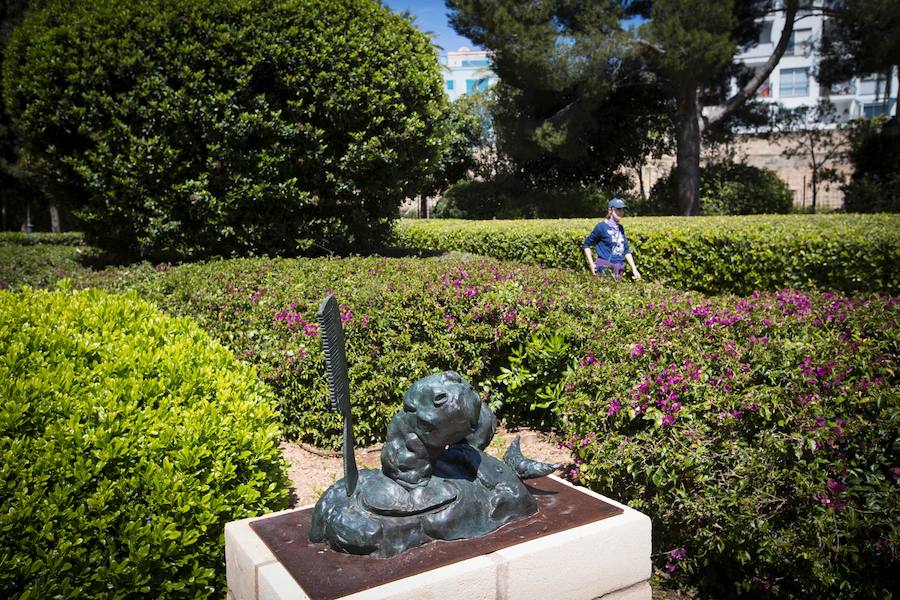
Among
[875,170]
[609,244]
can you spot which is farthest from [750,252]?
[875,170]

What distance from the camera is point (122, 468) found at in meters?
2.55

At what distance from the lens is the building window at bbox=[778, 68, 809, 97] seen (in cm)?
4562

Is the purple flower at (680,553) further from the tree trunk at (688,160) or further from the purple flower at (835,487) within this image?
the tree trunk at (688,160)

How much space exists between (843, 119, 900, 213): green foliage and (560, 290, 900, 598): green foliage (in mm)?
17481

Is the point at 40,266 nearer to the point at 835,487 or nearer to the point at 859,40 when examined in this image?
the point at 835,487

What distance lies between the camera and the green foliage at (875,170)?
1830 cm

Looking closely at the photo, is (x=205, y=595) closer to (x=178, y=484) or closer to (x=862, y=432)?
(x=178, y=484)

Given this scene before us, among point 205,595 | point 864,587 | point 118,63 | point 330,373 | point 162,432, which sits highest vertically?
point 118,63

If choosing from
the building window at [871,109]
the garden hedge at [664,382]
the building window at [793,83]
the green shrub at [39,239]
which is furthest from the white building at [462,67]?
the garden hedge at [664,382]

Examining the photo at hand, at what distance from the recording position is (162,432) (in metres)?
2.67

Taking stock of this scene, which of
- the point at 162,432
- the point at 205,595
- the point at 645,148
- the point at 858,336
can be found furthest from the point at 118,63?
Answer: the point at 645,148

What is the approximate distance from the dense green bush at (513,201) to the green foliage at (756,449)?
17867 mm

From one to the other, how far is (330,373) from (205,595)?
1.16m

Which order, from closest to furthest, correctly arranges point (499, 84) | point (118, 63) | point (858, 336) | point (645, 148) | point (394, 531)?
point (394, 531), point (858, 336), point (118, 63), point (499, 84), point (645, 148)
